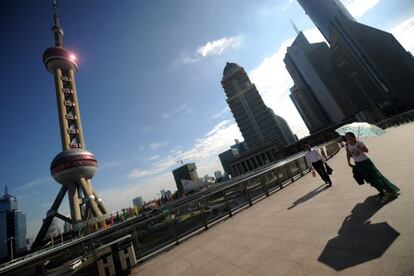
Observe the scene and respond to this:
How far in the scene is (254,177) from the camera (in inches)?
339

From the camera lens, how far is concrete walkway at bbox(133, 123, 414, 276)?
2553mm

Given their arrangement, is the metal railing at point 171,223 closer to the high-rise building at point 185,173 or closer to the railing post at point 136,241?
the railing post at point 136,241

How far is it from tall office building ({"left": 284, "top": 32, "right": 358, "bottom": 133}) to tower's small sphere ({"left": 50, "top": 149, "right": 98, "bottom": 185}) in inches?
4217

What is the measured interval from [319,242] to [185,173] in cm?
13642

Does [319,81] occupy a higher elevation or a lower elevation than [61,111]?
higher

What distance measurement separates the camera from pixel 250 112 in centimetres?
10719

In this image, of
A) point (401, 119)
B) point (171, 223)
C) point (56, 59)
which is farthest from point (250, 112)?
point (171, 223)

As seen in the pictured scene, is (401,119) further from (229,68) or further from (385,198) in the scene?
(229,68)

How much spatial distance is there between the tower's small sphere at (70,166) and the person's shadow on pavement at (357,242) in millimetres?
51820

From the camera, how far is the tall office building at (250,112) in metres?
102

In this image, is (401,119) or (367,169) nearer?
(367,169)

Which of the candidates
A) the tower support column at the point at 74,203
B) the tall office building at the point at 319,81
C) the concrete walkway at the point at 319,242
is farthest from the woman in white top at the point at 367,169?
the tall office building at the point at 319,81

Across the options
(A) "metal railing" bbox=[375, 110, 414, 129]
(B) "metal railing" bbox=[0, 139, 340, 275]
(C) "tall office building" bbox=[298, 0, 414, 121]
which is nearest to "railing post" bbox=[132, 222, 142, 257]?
(B) "metal railing" bbox=[0, 139, 340, 275]

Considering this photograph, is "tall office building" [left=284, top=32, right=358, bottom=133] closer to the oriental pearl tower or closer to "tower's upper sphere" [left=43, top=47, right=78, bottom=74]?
the oriental pearl tower
